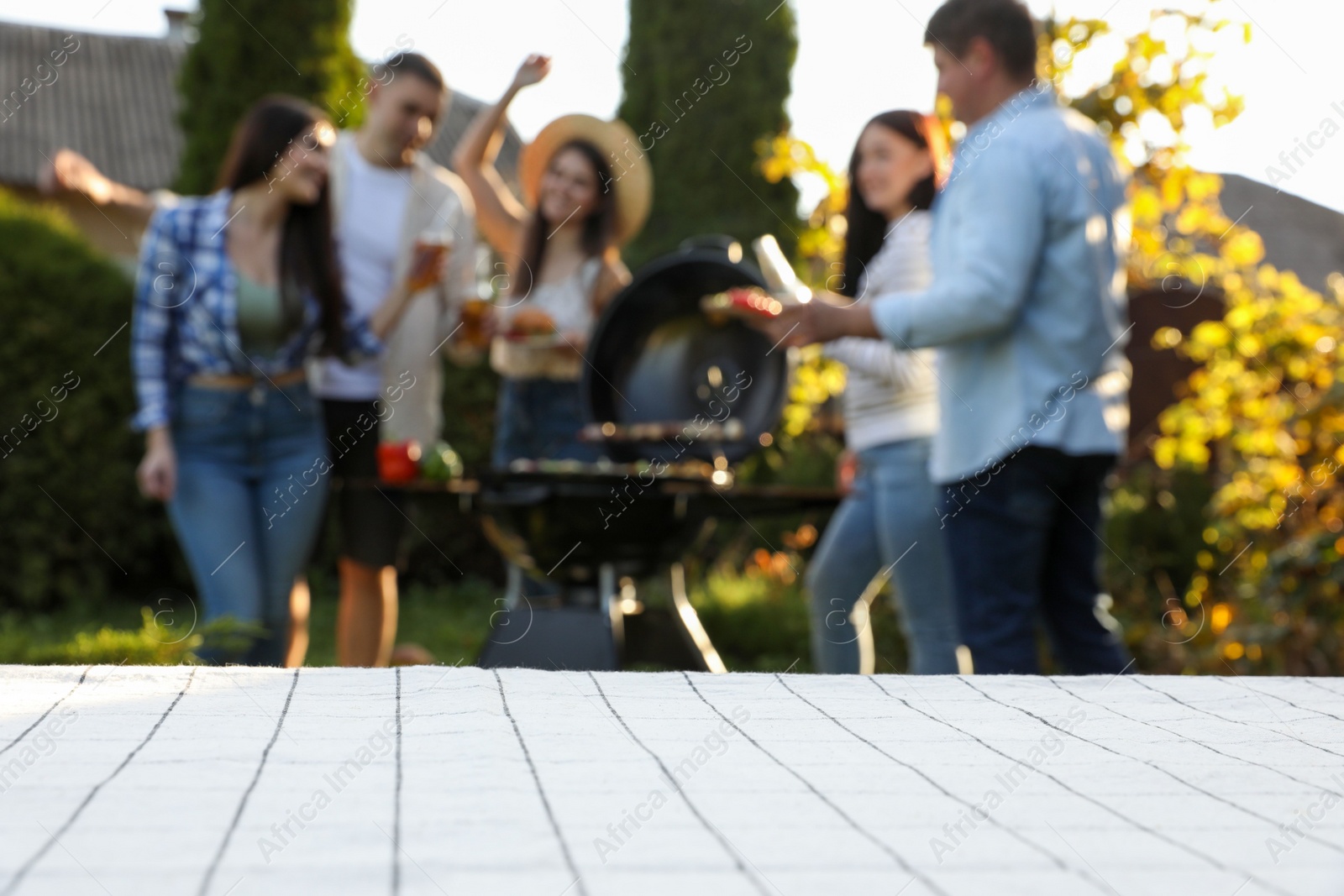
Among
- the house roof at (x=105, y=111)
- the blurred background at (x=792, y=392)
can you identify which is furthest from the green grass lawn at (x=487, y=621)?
the house roof at (x=105, y=111)

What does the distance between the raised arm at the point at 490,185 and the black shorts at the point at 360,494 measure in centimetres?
81

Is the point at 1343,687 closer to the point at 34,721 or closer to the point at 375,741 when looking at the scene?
the point at 375,741

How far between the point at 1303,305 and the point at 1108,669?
2.13m

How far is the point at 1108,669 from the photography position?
2.58 metres

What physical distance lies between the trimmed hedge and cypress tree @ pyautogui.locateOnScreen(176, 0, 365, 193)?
4.86 ft

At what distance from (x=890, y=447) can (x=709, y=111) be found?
5996 mm

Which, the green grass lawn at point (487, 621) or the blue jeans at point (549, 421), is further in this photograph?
the green grass lawn at point (487, 621)

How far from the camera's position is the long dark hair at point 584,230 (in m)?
4.14

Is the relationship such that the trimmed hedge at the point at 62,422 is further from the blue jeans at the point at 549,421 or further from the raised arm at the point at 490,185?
the blue jeans at the point at 549,421

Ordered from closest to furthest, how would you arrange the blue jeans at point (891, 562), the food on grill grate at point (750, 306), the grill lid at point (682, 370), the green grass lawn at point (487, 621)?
the food on grill grate at point (750, 306) < the blue jeans at point (891, 562) < the grill lid at point (682, 370) < the green grass lawn at point (487, 621)

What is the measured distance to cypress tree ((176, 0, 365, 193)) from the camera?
796cm

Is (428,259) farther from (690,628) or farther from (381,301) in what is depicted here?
(690,628)

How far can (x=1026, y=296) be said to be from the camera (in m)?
2.55

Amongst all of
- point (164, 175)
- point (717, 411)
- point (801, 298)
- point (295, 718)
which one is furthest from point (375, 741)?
point (164, 175)
